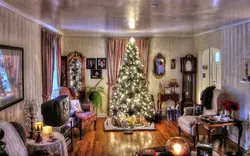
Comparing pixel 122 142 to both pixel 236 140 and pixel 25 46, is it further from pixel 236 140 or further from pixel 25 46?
pixel 25 46

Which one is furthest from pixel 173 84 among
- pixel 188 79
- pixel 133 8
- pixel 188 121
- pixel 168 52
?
pixel 133 8

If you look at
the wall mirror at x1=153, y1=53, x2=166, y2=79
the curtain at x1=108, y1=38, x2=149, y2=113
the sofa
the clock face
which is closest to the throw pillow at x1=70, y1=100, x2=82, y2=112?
the sofa

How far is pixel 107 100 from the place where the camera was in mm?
8328

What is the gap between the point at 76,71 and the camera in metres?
7.98

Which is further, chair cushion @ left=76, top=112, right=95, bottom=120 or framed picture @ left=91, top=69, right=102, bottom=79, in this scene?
framed picture @ left=91, top=69, right=102, bottom=79

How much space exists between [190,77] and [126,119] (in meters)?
2.61

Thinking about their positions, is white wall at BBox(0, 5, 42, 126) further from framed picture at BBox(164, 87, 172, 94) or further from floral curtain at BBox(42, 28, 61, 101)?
framed picture at BBox(164, 87, 172, 94)

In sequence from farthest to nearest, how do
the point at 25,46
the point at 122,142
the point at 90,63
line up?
the point at 90,63
the point at 122,142
the point at 25,46

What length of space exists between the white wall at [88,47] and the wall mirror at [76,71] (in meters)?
0.26

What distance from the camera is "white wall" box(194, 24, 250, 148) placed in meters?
5.42

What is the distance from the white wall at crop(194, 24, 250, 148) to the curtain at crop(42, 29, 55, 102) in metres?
4.18

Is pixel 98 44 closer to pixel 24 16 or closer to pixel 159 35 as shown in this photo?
pixel 159 35

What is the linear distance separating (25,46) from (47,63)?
1.14 meters

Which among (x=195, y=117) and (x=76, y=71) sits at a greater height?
(x=76, y=71)
